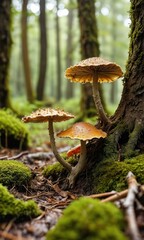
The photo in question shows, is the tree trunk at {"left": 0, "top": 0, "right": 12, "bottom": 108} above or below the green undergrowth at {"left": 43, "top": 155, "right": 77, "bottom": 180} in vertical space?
above

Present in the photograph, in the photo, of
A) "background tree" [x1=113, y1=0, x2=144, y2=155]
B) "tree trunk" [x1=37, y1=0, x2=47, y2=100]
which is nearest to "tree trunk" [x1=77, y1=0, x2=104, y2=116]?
"tree trunk" [x1=37, y1=0, x2=47, y2=100]

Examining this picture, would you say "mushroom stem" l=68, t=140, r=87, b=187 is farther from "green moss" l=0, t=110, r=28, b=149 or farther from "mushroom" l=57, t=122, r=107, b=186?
"green moss" l=0, t=110, r=28, b=149

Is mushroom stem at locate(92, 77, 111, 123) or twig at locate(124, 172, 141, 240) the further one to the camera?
mushroom stem at locate(92, 77, 111, 123)

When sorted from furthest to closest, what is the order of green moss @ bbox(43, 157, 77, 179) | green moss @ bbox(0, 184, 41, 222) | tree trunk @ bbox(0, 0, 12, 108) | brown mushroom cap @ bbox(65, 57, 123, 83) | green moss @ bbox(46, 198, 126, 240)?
tree trunk @ bbox(0, 0, 12, 108) < green moss @ bbox(43, 157, 77, 179) < brown mushroom cap @ bbox(65, 57, 123, 83) < green moss @ bbox(0, 184, 41, 222) < green moss @ bbox(46, 198, 126, 240)

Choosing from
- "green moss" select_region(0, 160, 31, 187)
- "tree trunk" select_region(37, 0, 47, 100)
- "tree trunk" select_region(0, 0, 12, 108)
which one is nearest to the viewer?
"green moss" select_region(0, 160, 31, 187)

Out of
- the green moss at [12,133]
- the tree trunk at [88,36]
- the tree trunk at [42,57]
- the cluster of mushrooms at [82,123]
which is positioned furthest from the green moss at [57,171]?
the tree trunk at [42,57]

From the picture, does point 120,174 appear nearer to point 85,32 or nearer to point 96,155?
point 96,155

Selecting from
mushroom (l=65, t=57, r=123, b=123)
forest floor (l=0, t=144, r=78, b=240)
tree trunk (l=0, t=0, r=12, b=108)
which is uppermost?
tree trunk (l=0, t=0, r=12, b=108)

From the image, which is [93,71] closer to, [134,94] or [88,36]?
[134,94]

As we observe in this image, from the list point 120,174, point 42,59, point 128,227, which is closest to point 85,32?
point 42,59
